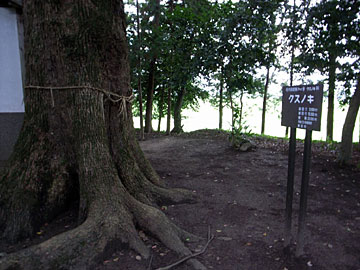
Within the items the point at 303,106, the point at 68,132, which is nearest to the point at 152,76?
the point at 68,132

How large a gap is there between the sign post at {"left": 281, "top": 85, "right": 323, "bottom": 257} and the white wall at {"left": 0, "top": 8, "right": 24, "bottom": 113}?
185 inches

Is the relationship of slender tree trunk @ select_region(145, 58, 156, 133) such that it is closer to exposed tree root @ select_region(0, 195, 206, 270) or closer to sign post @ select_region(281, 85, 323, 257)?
exposed tree root @ select_region(0, 195, 206, 270)

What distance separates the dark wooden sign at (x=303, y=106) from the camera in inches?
96.8

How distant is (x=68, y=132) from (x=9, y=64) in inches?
111

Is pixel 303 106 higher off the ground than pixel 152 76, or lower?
lower

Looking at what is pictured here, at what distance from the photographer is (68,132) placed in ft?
11.1

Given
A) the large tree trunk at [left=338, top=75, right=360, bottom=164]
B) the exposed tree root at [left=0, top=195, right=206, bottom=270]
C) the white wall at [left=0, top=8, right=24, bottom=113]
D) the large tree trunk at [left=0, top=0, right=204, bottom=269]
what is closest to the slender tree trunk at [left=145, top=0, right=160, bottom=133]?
the white wall at [left=0, top=8, right=24, bottom=113]

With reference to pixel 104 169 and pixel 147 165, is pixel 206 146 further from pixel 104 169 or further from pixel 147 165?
pixel 104 169

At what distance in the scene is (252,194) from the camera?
469cm

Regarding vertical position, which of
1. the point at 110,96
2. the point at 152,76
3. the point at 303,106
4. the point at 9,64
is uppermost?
the point at 152,76

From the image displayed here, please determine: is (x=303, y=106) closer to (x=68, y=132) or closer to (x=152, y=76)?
(x=68, y=132)

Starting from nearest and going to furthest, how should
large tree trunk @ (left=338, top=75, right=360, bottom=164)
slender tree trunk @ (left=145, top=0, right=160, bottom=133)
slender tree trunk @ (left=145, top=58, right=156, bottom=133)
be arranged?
large tree trunk @ (left=338, top=75, right=360, bottom=164) → slender tree trunk @ (left=145, top=0, right=160, bottom=133) → slender tree trunk @ (left=145, top=58, right=156, bottom=133)

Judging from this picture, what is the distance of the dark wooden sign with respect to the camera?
8.07 feet

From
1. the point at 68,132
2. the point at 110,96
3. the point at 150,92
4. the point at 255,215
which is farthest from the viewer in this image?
the point at 150,92
